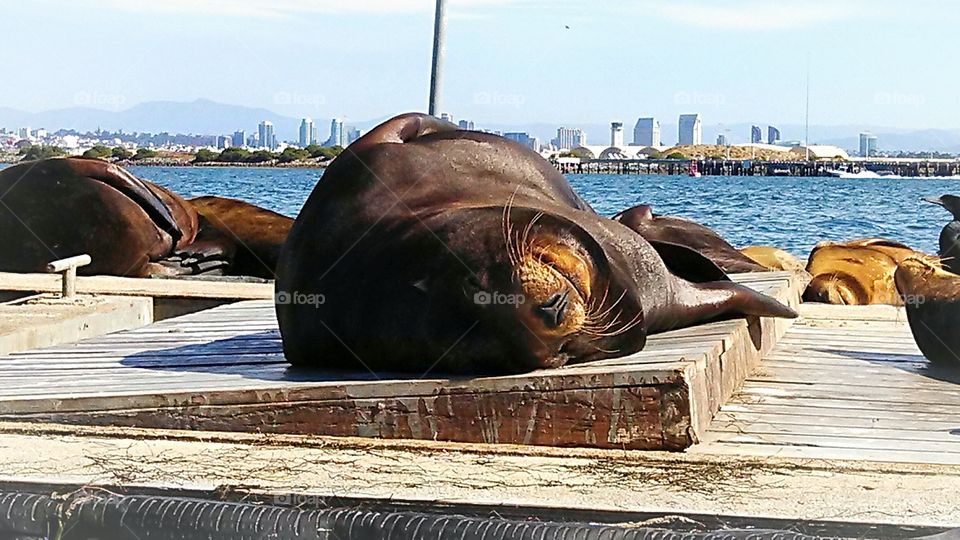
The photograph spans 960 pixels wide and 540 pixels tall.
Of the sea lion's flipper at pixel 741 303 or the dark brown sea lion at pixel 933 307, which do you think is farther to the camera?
the dark brown sea lion at pixel 933 307

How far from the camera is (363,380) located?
4543 millimetres

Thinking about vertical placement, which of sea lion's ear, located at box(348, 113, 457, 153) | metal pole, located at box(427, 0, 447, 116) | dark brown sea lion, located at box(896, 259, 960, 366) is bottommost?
dark brown sea lion, located at box(896, 259, 960, 366)

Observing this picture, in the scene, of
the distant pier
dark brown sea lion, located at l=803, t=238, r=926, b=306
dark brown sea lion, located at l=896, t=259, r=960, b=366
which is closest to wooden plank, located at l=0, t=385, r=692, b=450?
dark brown sea lion, located at l=896, t=259, r=960, b=366

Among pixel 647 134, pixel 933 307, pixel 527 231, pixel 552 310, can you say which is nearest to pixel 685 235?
pixel 933 307

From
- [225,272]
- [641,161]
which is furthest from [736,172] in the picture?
[225,272]

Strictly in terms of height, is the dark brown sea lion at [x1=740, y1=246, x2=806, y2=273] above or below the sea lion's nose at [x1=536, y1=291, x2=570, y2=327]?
below

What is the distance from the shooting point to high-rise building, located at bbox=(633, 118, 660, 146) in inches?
5512

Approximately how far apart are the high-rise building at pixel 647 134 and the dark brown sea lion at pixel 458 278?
133m

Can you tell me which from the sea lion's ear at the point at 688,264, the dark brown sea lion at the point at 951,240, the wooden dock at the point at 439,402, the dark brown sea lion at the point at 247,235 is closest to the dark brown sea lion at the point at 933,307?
the dark brown sea lion at the point at 951,240

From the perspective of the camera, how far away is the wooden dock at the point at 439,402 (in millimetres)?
4238

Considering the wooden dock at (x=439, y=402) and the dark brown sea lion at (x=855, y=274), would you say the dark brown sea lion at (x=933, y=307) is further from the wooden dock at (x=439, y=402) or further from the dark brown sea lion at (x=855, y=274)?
the dark brown sea lion at (x=855, y=274)

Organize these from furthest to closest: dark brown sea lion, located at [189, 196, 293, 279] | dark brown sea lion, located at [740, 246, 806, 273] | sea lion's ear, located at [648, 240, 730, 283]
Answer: dark brown sea lion, located at [740, 246, 806, 273], dark brown sea lion, located at [189, 196, 293, 279], sea lion's ear, located at [648, 240, 730, 283]

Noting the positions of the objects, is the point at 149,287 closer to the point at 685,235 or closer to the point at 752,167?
the point at 685,235

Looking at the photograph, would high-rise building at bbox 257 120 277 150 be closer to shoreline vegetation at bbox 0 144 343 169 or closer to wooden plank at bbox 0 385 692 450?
shoreline vegetation at bbox 0 144 343 169
